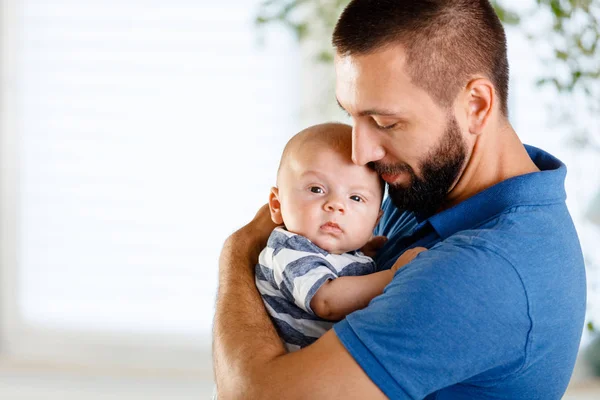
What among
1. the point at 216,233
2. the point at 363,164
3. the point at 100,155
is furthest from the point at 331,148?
the point at 100,155

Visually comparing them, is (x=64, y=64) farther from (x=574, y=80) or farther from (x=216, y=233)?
(x=574, y=80)

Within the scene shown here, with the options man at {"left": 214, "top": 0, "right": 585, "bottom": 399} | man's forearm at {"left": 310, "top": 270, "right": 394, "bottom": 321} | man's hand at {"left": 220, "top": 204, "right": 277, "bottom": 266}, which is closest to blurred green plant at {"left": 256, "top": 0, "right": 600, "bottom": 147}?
man at {"left": 214, "top": 0, "right": 585, "bottom": 399}

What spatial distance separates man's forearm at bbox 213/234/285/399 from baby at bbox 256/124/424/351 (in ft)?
0.13

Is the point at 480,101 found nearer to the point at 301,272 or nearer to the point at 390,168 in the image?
the point at 390,168

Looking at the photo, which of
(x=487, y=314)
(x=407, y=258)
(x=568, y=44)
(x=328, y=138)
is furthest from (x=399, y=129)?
(x=568, y=44)

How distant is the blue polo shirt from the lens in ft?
3.84

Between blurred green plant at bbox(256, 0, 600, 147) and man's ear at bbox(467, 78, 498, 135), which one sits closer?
man's ear at bbox(467, 78, 498, 135)

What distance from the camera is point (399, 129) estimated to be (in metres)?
1.46

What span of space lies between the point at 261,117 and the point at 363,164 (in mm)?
1823

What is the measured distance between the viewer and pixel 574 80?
112 inches

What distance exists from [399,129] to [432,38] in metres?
0.19

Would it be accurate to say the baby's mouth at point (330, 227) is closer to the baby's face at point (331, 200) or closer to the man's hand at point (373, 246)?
the baby's face at point (331, 200)

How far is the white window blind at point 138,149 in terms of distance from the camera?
328cm

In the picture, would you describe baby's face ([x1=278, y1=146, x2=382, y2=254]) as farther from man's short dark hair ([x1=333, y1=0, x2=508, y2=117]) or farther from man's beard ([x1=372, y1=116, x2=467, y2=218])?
man's short dark hair ([x1=333, y1=0, x2=508, y2=117])
